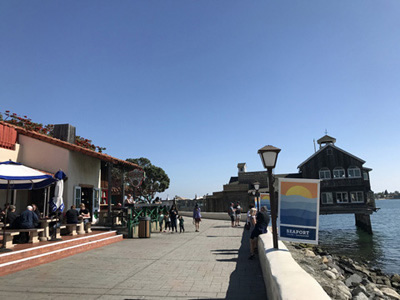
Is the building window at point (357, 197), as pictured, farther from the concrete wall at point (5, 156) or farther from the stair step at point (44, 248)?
the concrete wall at point (5, 156)

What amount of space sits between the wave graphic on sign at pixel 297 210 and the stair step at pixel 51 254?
660 centimetres

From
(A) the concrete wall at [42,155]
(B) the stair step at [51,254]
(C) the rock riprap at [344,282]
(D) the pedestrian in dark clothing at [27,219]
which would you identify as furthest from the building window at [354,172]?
(D) the pedestrian in dark clothing at [27,219]

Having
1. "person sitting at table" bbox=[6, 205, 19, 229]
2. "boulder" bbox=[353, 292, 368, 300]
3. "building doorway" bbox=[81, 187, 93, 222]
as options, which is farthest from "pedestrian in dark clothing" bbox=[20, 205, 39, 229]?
"boulder" bbox=[353, 292, 368, 300]

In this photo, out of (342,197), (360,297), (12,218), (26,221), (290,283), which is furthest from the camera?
(342,197)

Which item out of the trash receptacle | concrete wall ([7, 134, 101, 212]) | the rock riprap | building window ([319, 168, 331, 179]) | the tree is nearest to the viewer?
the rock riprap

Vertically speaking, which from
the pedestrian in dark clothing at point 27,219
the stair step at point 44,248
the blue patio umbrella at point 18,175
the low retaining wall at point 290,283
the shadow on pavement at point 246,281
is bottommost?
the shadow on pavement at point 246,281

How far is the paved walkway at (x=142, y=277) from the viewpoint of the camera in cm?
527

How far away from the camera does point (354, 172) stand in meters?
35.0

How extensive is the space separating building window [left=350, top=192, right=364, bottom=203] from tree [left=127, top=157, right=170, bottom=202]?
29834 mm

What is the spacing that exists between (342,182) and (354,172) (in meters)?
1.98

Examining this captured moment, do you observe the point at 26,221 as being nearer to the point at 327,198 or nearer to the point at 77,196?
the point at 77,196

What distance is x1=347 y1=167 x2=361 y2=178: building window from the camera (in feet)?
114

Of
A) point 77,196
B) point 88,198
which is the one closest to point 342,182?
point 88,198

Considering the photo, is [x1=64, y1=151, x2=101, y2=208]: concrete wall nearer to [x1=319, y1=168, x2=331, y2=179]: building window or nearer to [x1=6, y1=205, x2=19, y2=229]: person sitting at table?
[x1=6, y1=205, x2=19, y2=229]: person sitting at table
